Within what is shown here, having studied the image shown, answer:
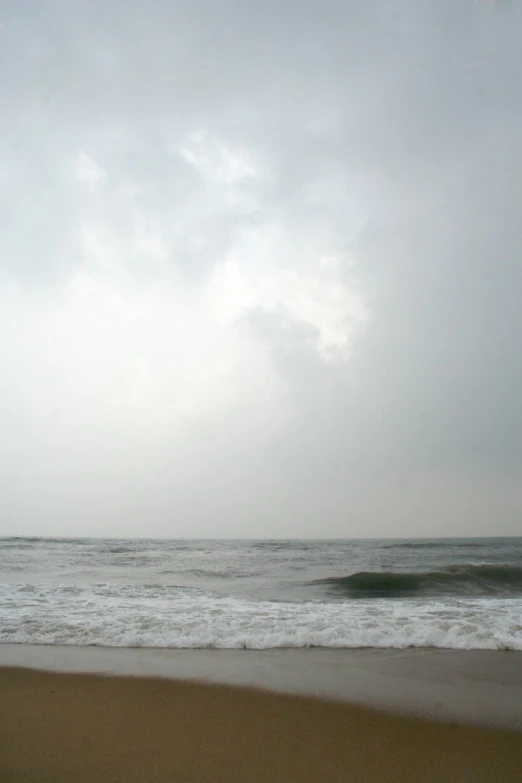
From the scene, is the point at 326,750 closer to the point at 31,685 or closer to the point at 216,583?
the point at 31,685

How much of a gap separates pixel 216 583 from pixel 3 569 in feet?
33.1

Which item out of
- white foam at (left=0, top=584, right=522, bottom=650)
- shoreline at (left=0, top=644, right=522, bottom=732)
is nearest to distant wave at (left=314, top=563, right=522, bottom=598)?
white foam at (left=0, top=584, right=522, bottom=650)

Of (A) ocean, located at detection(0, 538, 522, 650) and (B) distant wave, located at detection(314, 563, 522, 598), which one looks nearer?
(A) ocean, located at detection(0, 538, 522, 650)

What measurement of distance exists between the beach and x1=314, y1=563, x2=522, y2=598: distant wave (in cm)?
938

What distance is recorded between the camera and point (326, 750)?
448cm

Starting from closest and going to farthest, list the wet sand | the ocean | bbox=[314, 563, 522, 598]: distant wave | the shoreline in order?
the wet sand
the shoreline
the ocean
bbox=[314, 563, 522, 598]: distant wave

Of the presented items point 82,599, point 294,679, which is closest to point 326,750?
point 294,679

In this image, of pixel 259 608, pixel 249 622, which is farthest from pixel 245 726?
pixel 259 608

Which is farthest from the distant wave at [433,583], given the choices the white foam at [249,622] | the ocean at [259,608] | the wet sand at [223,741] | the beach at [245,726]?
the wet sand at [223,741]

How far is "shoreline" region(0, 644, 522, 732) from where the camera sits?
18.6ft

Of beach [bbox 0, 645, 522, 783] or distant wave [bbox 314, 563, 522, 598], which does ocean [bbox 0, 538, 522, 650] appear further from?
beach [bbox 0, 645, 522, 783]

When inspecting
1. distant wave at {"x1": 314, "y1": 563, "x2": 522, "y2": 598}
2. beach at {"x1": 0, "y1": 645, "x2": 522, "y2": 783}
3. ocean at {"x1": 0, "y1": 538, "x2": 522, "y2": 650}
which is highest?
beach at {"x1": 0, "y1": 645, "x2": 522, "y2": 783}

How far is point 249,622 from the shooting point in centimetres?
962

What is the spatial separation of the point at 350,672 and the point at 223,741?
2891mm
